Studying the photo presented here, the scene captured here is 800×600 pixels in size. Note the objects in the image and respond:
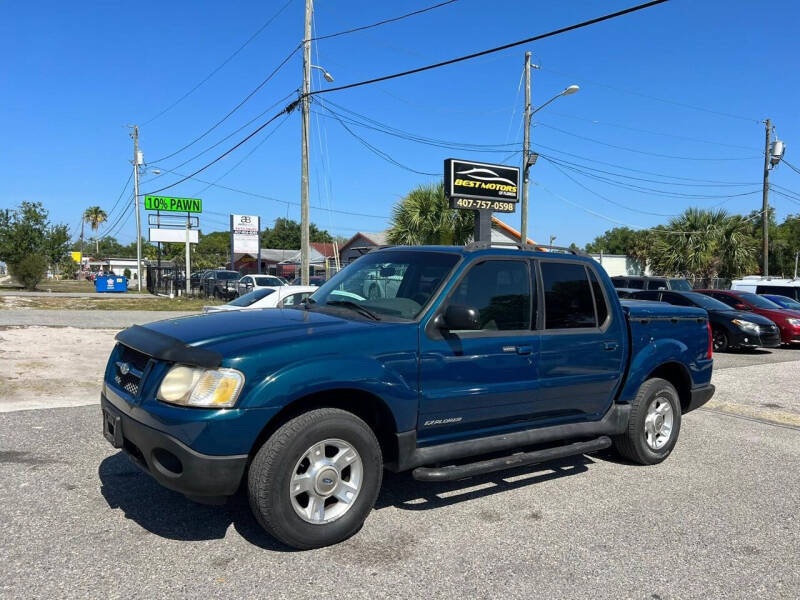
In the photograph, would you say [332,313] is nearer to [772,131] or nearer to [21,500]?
[21,500]

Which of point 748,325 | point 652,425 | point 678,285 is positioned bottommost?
point 652,425

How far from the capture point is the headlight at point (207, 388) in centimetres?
333

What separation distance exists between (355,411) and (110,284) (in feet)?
136

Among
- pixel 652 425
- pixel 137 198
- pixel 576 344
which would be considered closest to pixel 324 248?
pixel 137 198

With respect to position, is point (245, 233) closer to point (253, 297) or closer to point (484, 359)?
point (253, 297)

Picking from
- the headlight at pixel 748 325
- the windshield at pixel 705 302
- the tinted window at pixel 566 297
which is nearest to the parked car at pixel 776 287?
the windshield at pixel 705 302

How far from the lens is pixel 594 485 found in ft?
16.5

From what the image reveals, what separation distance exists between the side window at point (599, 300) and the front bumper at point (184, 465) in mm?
3158

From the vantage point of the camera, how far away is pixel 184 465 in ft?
10.8

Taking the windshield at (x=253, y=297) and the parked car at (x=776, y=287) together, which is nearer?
the windshield at (x=253, y=297)

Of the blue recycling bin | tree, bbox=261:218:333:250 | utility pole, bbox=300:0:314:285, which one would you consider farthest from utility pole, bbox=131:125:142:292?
tree, bbox=261:218:333:250

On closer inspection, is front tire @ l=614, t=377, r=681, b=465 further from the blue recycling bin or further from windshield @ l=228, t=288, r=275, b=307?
the blue recycling bin

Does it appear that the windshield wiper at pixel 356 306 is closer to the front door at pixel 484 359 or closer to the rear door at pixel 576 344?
the front door at pixel 484 359

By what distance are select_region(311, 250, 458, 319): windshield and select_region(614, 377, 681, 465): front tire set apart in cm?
229
